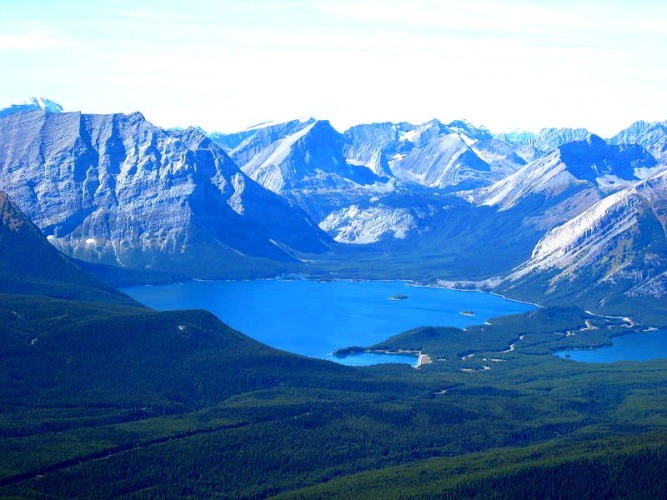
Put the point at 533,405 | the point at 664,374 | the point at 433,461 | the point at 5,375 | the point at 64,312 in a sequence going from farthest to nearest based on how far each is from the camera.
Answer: the point at 664,374 < the point at 64,312 < the point at 533,405 < the point at 5,375 < the point at 433,461

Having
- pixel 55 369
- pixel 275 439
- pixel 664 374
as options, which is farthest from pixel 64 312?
pixel 664 374

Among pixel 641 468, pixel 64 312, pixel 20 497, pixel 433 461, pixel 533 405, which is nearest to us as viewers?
pixel 20 497

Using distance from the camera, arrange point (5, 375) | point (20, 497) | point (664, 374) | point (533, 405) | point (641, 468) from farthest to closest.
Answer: point (664, 374), point (533, 405), point (5, 375), point (641, 468), point (20, 497)

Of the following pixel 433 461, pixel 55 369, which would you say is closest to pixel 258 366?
pixel 55 369

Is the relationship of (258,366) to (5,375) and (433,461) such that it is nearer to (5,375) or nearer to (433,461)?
(5,375)

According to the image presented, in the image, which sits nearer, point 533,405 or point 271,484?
point 271,484

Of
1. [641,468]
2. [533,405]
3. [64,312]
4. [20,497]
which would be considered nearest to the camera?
[20,497]

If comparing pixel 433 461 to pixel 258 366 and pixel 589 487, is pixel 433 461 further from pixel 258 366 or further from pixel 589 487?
pixel 258 366

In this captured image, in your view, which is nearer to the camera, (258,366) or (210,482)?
(210,482)
